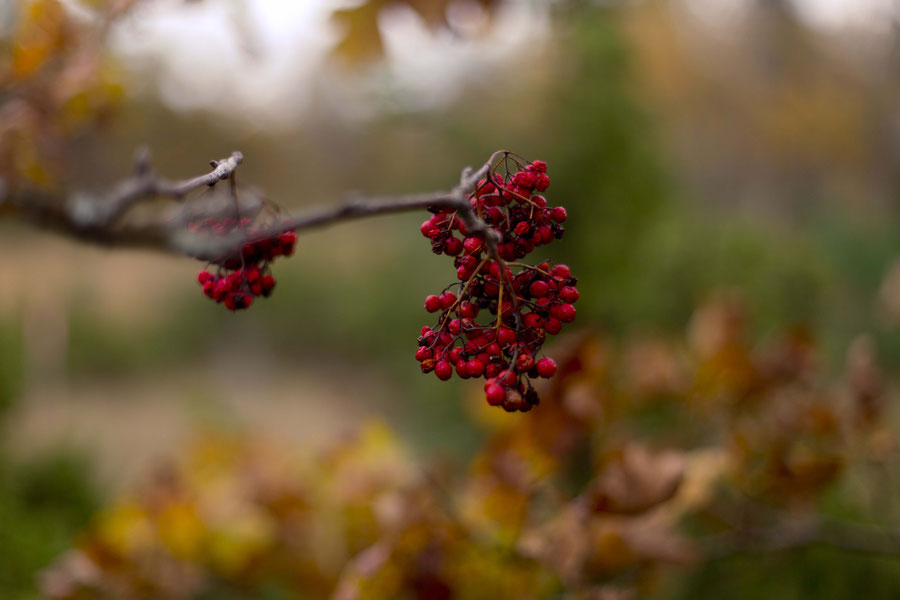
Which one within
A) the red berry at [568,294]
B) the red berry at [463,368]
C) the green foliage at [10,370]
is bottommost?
the red berry at [463,368]

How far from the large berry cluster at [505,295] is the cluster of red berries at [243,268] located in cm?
11

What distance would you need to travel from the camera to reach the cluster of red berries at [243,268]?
1.54ft

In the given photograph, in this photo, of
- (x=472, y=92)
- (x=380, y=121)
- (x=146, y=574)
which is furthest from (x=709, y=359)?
(x=472, y=92)

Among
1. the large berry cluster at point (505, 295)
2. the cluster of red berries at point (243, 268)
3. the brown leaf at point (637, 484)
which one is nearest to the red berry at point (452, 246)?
the large berry cluster at point (505, 295)

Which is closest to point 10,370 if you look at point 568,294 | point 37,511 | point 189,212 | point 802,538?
point 37,511

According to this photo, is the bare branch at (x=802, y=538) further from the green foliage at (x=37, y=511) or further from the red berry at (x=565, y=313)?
the green foliage at (x=37, y=511)

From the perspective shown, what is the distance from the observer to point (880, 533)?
1190mm

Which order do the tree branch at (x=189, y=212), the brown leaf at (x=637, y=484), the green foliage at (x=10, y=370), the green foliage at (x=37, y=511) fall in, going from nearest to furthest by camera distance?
1. the tree branch at (x=189, y=212)
2. the brown leaf at (x=637, y=484)
3. the green foliage at (x=37, y=511)
4. the green foliage at (x=10, y=370)

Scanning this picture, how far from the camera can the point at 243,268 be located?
0.47 metres

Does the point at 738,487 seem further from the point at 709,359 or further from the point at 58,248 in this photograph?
the point at 58,248

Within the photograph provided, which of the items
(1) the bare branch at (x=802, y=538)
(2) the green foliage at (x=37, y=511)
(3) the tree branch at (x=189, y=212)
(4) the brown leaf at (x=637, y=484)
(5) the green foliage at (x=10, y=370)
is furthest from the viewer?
(5) the green foliage at (x=10, y=370)

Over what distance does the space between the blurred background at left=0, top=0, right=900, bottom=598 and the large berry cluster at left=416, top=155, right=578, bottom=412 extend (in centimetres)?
21

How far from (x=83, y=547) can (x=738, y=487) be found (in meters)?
1.05

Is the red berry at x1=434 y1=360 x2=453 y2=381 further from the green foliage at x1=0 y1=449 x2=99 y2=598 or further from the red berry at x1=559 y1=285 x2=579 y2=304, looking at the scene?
the green foliage at x1=0 y1=449 x2=99 y2=598
